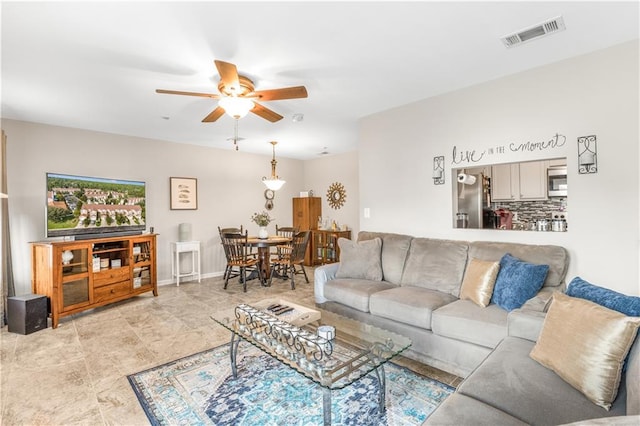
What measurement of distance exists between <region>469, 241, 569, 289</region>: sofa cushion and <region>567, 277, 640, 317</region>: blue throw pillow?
694 mm

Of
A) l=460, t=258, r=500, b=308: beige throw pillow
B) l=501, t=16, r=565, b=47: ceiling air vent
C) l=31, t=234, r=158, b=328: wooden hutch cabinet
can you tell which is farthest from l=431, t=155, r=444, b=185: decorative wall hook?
l=31, t=234, r=158, b=328: wooden hutch cabinet

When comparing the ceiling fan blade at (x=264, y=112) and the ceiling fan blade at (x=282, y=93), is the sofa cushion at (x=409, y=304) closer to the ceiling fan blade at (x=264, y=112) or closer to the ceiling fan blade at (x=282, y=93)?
the ceiling fan blade at (x=282, y=93)

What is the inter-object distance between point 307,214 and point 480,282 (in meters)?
4.86

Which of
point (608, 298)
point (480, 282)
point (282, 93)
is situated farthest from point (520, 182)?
point (282, 93)

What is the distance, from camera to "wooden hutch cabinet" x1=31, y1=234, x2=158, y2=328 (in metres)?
3.57

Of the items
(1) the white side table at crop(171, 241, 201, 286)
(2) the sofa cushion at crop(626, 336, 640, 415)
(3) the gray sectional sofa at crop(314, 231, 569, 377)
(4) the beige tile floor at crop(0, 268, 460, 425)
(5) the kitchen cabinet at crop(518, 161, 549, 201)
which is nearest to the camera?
(2) the sofa cushion at crop(626, 336, 640, 415)

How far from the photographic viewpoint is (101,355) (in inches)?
110

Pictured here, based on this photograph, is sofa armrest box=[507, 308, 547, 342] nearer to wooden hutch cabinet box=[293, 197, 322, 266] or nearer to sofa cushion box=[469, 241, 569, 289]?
sofa cushion box=[469, 241, 569, 289]

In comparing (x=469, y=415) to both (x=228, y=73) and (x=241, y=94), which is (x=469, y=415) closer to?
(x=228, y=73)

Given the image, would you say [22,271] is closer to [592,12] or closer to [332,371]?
[332,371]

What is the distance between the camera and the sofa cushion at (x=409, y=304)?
2.57 meters

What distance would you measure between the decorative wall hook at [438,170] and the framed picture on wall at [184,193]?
4.27m

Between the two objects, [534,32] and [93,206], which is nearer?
[534,32]

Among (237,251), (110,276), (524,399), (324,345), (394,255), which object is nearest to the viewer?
(524,399)
